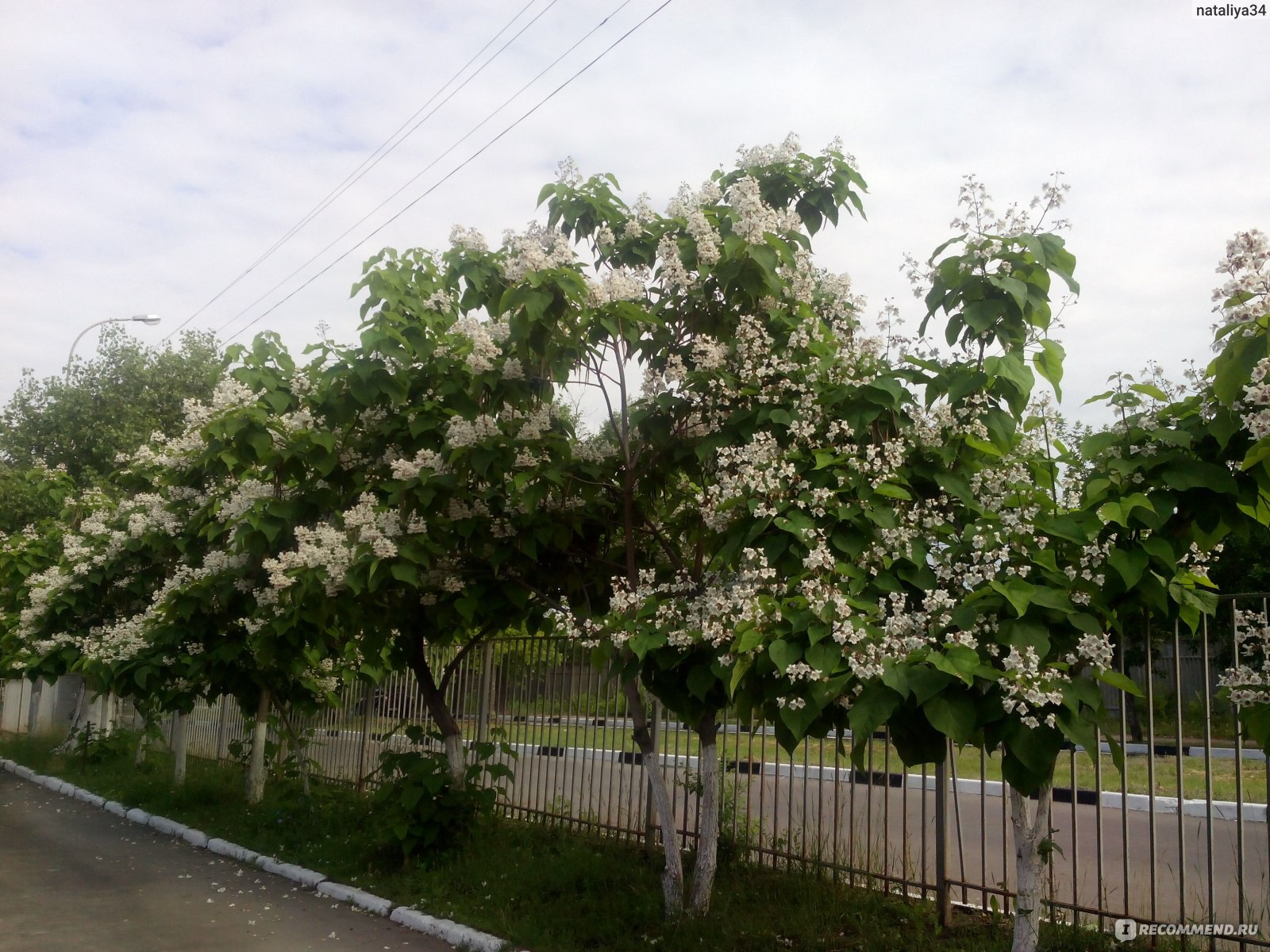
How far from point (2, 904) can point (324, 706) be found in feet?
18.9

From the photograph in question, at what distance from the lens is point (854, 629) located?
15.1 ft

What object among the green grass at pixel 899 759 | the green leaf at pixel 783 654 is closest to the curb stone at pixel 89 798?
the green grass at pixel 899 759

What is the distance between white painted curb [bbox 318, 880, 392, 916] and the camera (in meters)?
8.36

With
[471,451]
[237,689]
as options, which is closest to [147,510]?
[237,689]

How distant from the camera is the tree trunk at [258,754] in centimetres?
1345

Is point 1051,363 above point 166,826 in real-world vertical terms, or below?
above

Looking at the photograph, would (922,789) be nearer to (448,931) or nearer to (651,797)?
(651,797)

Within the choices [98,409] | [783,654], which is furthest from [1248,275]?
[98,409]

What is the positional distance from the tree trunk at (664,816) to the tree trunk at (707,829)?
11 centimetres

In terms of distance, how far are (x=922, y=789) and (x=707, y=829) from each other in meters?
1.95

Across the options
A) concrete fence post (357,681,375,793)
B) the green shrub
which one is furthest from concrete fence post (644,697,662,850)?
concrete fence post (357,681,375,793)

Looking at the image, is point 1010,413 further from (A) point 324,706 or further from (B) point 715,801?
(A) point 324,706

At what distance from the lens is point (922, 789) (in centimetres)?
802

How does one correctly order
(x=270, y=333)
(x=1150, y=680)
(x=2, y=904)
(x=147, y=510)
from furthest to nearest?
1. (x=147, y=510)
2. (x=270, y=333)
3. (x=2, y=904)
4. (x=1150, y=680)
